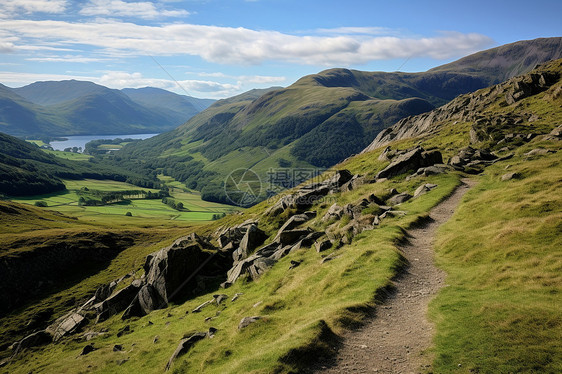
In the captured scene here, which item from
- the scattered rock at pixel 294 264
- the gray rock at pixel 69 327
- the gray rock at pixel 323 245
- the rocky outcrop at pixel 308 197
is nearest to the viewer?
the scattered rock at pixel 294 264

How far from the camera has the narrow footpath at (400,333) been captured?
579 inches

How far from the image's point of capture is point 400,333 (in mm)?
16984

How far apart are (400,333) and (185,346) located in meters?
15.7

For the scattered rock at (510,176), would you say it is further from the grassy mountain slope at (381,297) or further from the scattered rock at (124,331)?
the scattered rock at (124,331)

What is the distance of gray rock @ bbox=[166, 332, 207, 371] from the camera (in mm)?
23078

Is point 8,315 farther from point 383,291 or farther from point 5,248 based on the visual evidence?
point 383,291

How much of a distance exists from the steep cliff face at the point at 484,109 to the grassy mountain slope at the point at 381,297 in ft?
140

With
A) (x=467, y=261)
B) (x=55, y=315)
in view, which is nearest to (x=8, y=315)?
(x=55, y=315)

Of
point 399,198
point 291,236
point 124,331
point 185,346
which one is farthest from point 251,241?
point 185,346

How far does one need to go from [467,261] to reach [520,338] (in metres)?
10.9

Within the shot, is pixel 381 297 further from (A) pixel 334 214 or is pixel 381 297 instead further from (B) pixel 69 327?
(B) pixel 69 327

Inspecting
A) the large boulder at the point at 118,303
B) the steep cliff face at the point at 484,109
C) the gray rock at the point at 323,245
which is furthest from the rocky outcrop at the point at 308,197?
the steep cliff face at the point at 484,109

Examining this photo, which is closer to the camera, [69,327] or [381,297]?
[381,297]

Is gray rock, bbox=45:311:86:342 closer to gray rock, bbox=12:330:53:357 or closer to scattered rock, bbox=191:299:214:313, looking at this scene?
gray rock, bbox=12:330:53:357
